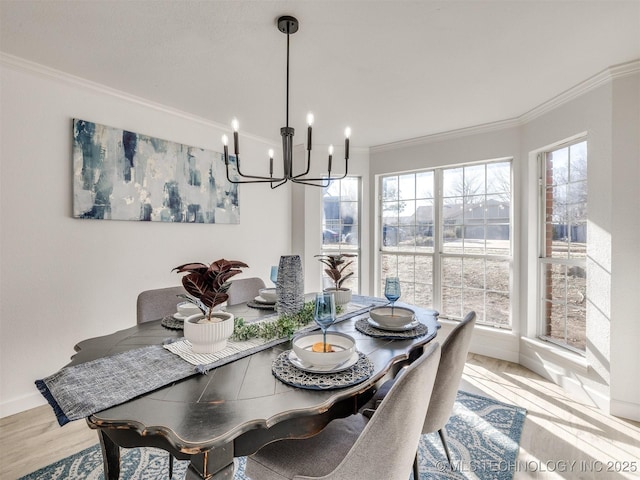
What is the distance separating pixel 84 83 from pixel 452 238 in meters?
3.74

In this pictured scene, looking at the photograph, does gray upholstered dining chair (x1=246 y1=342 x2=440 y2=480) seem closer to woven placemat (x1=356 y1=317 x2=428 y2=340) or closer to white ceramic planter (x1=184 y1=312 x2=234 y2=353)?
white ceramic planter (x1=184 y1=312 x2=234 y2=353)

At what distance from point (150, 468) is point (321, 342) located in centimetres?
128

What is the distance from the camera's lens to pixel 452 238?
3678mm


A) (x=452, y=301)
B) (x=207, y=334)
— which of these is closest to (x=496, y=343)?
(x=452, y=301)

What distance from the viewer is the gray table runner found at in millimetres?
946

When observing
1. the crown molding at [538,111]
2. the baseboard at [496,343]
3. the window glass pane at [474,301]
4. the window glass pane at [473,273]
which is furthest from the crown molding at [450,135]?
the baseboard at [496,343]

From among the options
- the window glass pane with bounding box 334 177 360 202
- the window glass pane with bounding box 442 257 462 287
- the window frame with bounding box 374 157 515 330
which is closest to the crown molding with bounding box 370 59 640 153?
the window frame with bounding box 374 157 515 330

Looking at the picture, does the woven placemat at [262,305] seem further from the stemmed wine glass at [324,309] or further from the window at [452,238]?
the window at [452,238]

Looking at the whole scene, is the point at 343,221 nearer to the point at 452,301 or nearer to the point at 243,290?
the point at 452,301

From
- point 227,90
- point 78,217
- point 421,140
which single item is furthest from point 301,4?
point 421,140

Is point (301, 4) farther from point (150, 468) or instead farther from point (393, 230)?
point (393, 230)

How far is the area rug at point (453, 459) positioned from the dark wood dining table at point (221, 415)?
1.85 ft

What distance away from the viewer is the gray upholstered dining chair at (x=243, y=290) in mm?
2387

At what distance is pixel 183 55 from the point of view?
2.03 metres
